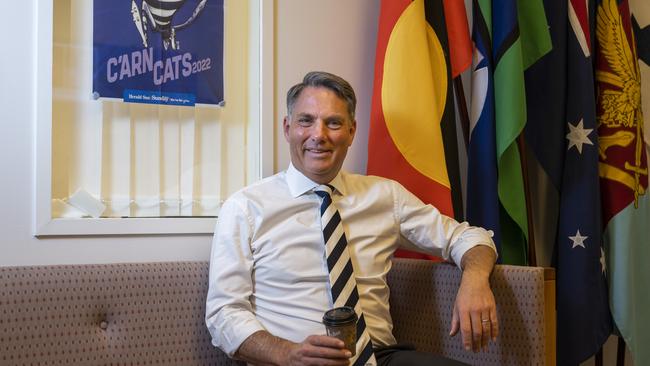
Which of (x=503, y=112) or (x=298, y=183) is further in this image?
(x=503, y=112)

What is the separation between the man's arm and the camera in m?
1.25

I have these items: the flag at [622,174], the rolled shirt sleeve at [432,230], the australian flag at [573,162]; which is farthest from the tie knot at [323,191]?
the flag at [622,174]

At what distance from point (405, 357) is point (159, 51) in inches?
46.1

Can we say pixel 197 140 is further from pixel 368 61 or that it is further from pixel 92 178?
pixel 368 61

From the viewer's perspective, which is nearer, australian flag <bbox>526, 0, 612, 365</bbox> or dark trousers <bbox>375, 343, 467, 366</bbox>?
dark trousers <bbox>375, 343, 467, 366</bbox>

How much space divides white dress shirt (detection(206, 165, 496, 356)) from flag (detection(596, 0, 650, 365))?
73 cm

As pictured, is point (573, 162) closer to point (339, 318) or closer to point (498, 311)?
point (498, 311)

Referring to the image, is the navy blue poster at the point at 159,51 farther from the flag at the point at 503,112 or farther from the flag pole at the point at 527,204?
the flag pole at the point at 527,204

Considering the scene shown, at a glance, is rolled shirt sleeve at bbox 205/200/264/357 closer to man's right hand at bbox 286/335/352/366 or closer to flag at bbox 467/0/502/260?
man's right hand at bbox 286/335/352/366

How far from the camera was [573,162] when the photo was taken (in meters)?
2.11

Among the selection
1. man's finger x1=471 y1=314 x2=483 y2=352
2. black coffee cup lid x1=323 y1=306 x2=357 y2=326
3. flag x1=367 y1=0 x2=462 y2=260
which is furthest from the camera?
flag x1=367 y1=0 x2=462 y2=260

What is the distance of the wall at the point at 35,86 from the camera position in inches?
63.1

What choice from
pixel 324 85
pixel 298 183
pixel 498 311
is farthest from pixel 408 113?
pixel 498 311

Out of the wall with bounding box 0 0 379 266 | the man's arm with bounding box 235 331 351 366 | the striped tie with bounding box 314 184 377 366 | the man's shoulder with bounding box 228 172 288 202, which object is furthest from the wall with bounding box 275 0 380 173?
the man's arm with bounding box 235 331 351 366
